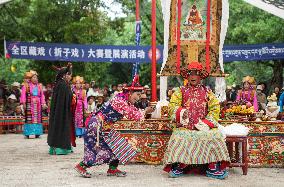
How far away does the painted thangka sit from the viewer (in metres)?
10.2

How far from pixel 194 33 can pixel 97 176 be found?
13.2 feet

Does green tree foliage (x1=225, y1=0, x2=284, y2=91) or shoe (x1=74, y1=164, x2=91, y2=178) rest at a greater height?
green tree foliage (x1=225, y1=0, x2=284, y2=91)

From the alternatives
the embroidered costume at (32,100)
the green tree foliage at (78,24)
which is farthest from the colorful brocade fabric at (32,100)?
the green tree foliage at (78,24)

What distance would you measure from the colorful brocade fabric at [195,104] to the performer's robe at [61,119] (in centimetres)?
310

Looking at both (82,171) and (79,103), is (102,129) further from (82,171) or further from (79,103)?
(79,103)

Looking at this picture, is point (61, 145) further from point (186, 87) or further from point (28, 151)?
point (186, 87)

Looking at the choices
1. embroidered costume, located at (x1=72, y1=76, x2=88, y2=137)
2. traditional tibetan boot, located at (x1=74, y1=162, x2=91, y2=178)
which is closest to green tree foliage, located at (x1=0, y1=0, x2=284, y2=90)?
embroidered costume, located at (x1=72, y1=76, x2=88, y2=137)

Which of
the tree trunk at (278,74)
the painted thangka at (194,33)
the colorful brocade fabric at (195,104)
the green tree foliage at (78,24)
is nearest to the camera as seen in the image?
the colorful brocade fabric at (195,104)

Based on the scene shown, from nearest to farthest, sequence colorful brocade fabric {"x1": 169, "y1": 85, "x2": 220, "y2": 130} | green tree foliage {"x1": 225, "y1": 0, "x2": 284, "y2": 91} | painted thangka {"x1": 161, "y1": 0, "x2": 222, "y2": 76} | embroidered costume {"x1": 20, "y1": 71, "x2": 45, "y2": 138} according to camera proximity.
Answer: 1. colorful brocade fabric {"x1": 169, "y1": 85, "x2": 220, "y2": 130}
2. painted thangka {"x1": 161, "y1": 0, "x2": 222, "y2": 76}
3. embroidered costume {"x1": 20, "y1": 71, "x2": 45, "y2": 138}
4. green tree foliage {"x1": 225, "y1": 0, "x2": 284, "y2": 91}

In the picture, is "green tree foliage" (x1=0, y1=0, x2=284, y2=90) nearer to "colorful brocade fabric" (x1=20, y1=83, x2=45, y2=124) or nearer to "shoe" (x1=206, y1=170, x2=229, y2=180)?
"colorful brocade fabric" (x1=20, y1=83, x2=45, y2=124)

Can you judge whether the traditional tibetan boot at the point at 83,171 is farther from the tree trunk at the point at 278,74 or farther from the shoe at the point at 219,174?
the tree trunk at the point at 278,74

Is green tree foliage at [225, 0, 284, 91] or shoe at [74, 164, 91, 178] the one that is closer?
shoe at [74, 164, 91, 178]

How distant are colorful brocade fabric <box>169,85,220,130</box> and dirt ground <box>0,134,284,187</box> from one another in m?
0.82

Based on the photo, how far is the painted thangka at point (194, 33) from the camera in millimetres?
10203
